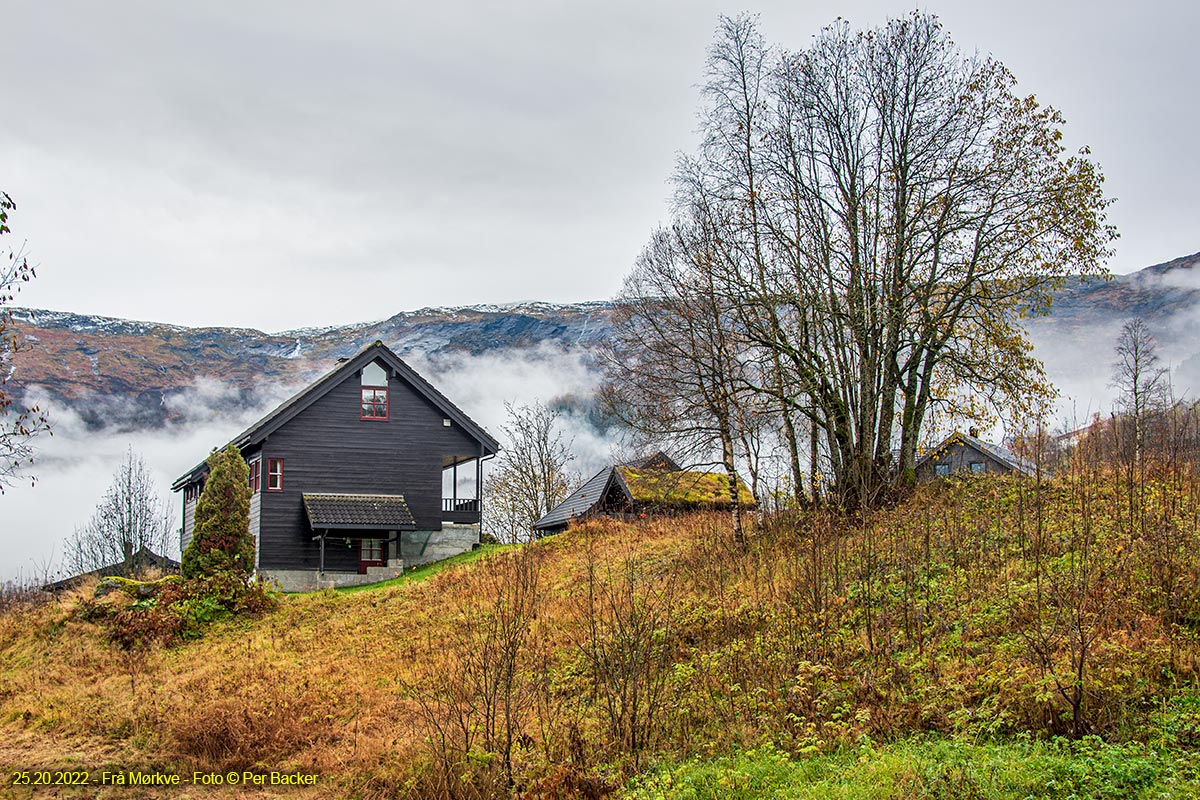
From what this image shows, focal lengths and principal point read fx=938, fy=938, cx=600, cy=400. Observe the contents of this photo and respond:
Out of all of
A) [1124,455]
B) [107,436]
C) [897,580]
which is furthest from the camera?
[107,436]

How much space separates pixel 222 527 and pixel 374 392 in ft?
30.3

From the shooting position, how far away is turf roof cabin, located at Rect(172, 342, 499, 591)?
33562mm

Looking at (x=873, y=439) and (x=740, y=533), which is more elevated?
(x=873, y=439)

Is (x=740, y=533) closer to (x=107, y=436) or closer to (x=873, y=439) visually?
(x=873, y=439)

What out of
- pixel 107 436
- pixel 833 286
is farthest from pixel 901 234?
pixel 107 436

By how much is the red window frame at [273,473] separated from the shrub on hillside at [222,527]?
15.8 ft

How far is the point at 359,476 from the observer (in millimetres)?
35000

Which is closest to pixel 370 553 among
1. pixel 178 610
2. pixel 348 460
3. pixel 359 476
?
pixel 359 476

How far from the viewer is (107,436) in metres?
97.1

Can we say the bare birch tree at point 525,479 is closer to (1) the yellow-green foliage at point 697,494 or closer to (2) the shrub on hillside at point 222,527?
(1) the yellow-green foliage at point 697,494

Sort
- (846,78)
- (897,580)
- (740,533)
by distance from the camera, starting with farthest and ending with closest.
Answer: (846,78) < (740,533) < (897,580)

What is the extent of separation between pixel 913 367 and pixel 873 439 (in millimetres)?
1843

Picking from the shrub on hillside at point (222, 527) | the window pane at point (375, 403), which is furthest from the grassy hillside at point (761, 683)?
the window pane at point (375, 403)

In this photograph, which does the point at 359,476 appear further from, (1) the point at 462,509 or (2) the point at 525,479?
(2) the point at 525,479
